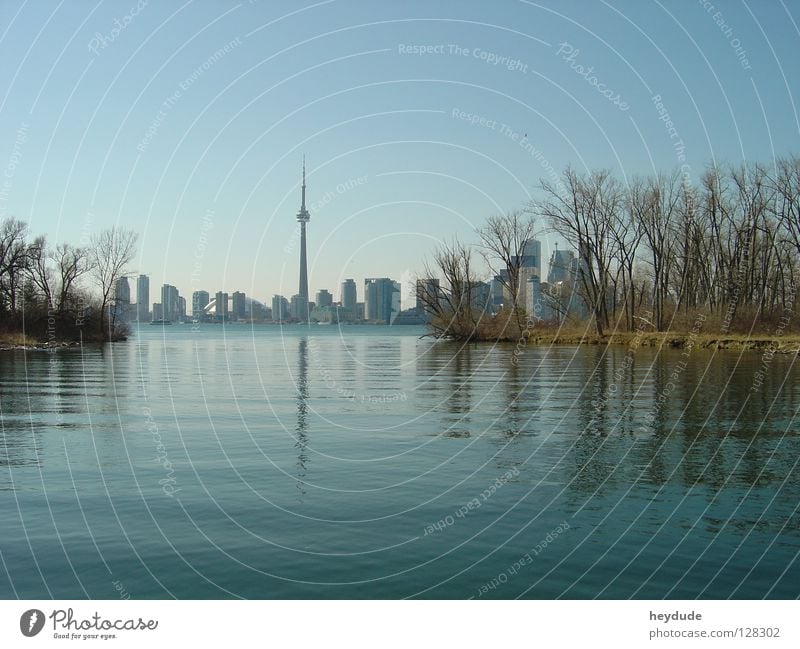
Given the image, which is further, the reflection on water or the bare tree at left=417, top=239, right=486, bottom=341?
the bare tree at left=417, top=239, right=486, bottom=341

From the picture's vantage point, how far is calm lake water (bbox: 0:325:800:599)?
1009cm

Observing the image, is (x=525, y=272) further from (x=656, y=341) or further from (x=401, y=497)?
(x=401, y=497)

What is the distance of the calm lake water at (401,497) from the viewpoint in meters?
10.1

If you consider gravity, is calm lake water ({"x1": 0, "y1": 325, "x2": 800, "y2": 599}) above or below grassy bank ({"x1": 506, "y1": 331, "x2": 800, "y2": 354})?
below

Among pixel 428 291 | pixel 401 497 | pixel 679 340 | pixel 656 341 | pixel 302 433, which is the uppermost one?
pixel 428 291

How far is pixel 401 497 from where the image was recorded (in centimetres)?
1395

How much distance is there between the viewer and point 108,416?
24.2 m

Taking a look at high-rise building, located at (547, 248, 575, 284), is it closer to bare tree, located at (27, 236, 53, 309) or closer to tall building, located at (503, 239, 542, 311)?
tall building, located at (503, 239, 542, 311)

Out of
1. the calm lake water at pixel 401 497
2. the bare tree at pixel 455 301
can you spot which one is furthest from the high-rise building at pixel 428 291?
the calm lake water at pixel 401 497

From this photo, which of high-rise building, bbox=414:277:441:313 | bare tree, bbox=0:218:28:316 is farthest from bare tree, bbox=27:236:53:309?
high-rise building, bbox=414:277:441:313

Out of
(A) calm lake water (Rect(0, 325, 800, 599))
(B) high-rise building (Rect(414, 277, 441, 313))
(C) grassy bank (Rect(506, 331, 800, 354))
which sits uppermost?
(B) high-rise building (Rect(414, 277, 441, 313))

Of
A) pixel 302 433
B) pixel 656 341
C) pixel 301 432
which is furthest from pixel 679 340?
pixel 302 433

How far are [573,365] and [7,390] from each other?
30.6m

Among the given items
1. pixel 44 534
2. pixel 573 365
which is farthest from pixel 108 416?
pixel 573 365
